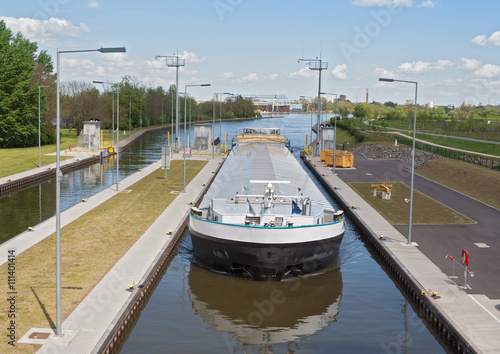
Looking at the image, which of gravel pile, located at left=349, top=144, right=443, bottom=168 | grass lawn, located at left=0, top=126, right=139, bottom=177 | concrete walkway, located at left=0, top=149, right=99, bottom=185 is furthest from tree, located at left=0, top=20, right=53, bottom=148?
gravel pile, located at left=349, top=144, right=443, bottom=168

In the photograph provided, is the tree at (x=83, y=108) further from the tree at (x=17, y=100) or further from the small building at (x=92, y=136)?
the small building at (x=92, y=136)

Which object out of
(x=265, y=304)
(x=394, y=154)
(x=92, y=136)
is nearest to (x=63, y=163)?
(x=92, y=136)

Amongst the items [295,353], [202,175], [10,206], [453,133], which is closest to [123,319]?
[295,353]

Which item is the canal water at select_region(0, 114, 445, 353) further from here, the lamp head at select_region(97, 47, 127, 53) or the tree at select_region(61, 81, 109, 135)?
the tree at select_region(61, 81, 109, 135)

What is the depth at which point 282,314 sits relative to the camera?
1952 cm

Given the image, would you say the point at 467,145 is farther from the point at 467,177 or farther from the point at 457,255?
the point at 457,255

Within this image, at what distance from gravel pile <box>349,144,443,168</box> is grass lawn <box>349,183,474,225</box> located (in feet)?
60.7

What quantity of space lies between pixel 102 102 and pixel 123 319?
9845 centimetres

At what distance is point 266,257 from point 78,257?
794 cm

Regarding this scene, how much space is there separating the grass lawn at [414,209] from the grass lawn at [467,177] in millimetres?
4258

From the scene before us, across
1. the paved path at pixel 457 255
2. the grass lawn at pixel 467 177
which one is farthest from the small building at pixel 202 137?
the paved path at pixel 457 255

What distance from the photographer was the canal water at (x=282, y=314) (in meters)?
17.2

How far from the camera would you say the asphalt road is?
842 inches

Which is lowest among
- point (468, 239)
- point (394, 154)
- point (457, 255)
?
point (457, 255)
